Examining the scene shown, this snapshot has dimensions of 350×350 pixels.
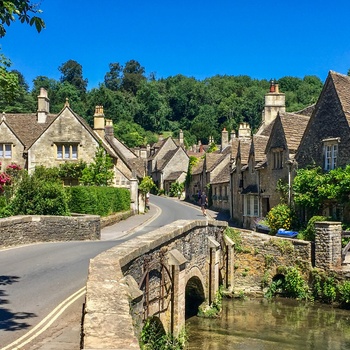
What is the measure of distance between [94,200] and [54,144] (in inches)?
401

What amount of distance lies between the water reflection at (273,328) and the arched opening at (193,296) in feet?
3.36

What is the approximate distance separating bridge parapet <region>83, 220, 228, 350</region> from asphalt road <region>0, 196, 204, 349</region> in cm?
175

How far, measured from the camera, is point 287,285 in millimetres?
25250

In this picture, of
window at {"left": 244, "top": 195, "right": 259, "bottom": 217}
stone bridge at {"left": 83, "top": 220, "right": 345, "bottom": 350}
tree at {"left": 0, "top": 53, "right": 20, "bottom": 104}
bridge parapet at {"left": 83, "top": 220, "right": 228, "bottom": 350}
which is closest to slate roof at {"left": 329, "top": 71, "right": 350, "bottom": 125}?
stone bridge at {"left": 83, "top": 220, "right": 345, "bottom": 350}

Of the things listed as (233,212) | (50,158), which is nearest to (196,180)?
(233,212)

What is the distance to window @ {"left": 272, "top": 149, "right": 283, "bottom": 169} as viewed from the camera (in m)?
33.0

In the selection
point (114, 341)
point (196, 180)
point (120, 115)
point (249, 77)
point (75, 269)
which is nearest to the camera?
point (114, 341)

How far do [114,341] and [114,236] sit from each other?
955 inches

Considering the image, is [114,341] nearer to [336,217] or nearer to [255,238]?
[255,238]

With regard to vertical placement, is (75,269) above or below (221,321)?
above

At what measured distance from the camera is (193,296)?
22.4 metres

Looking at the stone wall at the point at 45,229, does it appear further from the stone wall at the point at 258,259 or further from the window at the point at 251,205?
the window at the point at 251,205

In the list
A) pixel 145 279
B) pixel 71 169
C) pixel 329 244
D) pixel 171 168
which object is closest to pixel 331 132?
pixel 329 244

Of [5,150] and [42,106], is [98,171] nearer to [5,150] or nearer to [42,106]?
[5,150]
